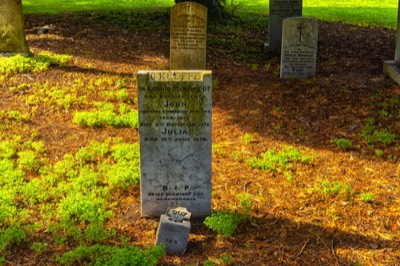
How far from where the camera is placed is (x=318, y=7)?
2572 centimetres

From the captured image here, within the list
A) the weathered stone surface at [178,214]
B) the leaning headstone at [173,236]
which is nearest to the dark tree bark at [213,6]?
the weathered stone surface at [178,214]

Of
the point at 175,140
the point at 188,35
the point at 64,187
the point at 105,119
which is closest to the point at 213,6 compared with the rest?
the point at 188,35

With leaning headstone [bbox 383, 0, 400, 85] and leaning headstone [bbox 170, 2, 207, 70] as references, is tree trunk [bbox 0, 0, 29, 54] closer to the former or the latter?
leaning headstone [bbox 170, 2, 207, 70]

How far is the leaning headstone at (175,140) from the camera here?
5184mm

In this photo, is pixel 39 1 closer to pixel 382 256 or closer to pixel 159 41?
pixel 159 41

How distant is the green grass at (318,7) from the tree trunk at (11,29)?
10.00 metres

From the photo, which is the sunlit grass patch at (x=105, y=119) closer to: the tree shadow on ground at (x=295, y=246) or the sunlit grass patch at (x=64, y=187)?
the sunlit grass patch at (x=64, y=187)

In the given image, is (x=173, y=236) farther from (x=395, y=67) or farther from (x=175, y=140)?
(x=395, y=67)

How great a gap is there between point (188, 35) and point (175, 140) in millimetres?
6304

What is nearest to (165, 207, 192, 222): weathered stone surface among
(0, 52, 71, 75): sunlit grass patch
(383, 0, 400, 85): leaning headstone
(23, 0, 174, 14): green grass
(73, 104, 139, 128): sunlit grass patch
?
(73, 104, 139, 128): sunlit grass patch

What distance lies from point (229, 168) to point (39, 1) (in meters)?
21.7

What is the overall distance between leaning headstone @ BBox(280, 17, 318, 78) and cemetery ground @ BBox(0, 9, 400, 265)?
1.26ft

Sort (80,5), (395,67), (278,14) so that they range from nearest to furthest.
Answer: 1. (395,67)
2. (278,14)
3. (80,5)

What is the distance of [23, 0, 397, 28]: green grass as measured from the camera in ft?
71.1
